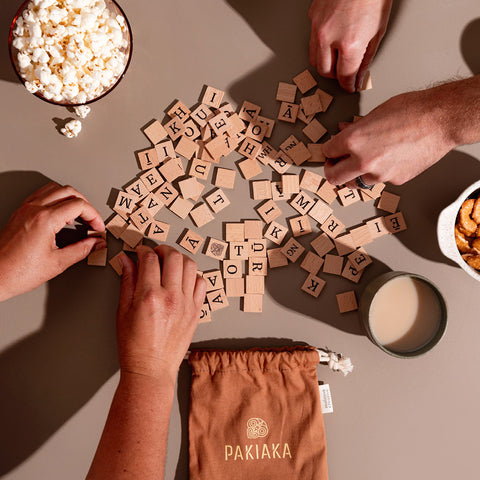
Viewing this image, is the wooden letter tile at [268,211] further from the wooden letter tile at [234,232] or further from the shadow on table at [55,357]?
the shadow on table at [55,357]

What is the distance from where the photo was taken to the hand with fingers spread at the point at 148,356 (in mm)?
722

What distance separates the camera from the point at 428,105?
0.83 m

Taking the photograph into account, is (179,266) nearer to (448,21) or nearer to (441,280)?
(441,280)

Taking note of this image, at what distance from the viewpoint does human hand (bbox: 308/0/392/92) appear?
882 millimetres

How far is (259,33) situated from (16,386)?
3.50ft

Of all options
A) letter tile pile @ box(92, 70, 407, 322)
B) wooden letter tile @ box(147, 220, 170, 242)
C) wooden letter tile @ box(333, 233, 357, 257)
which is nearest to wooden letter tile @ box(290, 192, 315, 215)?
letter tile pile @ box(92, 70, 407, 322)

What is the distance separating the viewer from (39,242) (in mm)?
880

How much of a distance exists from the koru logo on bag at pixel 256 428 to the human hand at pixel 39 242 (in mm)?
562

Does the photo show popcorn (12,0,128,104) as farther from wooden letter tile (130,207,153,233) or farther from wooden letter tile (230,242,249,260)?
wooden letter tile (230,242,249,260)

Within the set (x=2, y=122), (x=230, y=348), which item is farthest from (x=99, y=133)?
(x=230, y=348)

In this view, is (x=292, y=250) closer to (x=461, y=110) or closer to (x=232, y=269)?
(x=232, y=269)

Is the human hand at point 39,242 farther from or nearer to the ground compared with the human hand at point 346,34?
nearer to the ground

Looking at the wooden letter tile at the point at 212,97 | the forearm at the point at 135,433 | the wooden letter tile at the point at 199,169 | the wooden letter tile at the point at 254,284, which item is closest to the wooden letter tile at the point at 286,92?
the wooden letter tile at the point at 212,97

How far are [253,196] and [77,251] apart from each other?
1.45ft
